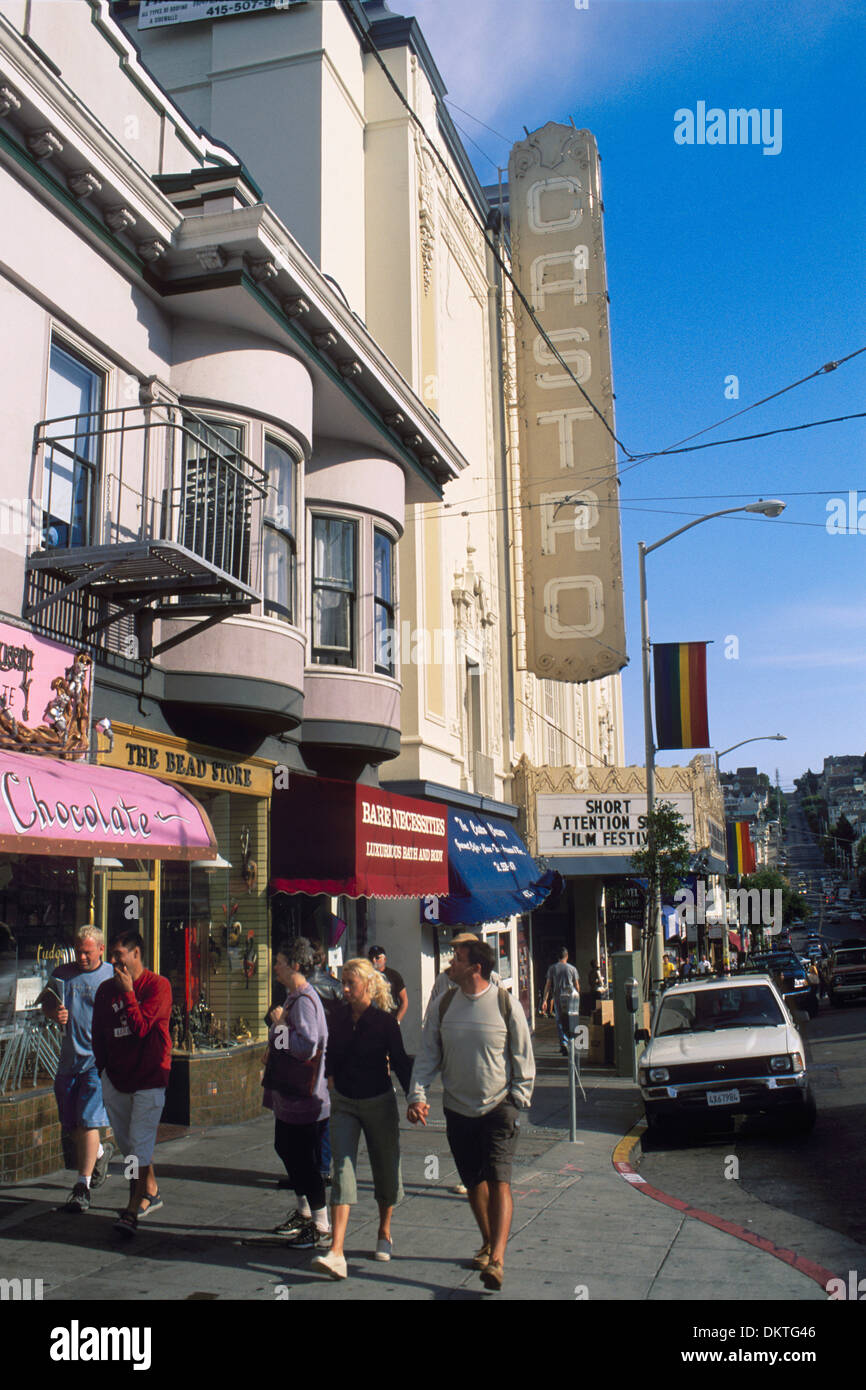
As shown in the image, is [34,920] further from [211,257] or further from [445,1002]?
[211,257]

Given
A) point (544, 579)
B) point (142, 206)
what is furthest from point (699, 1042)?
point (544, 579)

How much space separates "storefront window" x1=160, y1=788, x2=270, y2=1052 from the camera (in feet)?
37.0

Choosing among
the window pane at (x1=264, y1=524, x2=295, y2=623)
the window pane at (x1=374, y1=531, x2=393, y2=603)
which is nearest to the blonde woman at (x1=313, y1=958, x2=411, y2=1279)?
the window pane at (x1=264, y1=524, x2=295, y2=623)

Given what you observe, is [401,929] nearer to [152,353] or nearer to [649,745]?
[649,745]

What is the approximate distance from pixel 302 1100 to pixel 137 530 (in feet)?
18.7

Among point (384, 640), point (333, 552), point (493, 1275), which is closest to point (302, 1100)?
point (493, 1275)

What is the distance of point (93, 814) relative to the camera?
8.39m

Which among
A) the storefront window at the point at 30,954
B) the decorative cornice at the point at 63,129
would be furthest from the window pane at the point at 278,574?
the storefront window at the point at 30,954

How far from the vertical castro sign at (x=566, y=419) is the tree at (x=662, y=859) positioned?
3.55 metres

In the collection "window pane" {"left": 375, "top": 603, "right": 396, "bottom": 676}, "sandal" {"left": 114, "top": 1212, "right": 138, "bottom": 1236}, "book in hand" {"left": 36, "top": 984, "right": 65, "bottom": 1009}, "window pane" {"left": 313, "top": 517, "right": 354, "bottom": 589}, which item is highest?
"window pane" {"left": 313, "top": 517, "right": 354, "bottom": 589}

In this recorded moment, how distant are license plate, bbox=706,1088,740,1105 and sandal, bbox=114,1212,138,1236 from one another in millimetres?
5902

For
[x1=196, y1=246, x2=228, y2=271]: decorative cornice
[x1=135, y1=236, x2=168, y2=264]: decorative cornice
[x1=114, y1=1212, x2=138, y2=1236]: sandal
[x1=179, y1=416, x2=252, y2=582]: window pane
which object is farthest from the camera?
[x1=196, y1=246, x2=228, y2=271]: decorative cornice

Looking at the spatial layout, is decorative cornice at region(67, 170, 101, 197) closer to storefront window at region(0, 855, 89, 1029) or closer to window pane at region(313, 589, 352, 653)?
window pane at region(313, 589, 352, 653)

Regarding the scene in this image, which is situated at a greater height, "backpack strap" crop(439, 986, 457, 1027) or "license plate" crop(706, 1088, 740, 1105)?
"backpack strap" crop(439, 986, 457, 1027)
